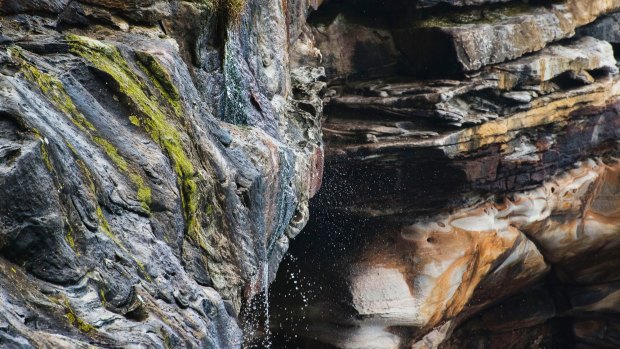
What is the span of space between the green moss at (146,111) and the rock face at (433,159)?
31.5 ft

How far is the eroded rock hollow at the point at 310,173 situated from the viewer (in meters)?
6.48

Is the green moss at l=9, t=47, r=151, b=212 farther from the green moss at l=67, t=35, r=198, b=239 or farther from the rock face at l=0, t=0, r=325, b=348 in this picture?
the green moss at l=67, t=35, r=198, b=239

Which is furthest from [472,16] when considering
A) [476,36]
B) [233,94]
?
[233,94]

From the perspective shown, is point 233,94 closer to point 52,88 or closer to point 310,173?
point 310,173

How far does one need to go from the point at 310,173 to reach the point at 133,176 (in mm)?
6120

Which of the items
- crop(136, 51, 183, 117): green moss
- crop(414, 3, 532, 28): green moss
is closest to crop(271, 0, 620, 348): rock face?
crop(414, 3, 532, 28): green moss

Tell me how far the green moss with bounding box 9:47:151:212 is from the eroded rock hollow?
0.08ft

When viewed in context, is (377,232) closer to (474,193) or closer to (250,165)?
(474,193)

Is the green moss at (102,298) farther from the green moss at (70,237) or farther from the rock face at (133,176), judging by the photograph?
the green moss at (70,237)

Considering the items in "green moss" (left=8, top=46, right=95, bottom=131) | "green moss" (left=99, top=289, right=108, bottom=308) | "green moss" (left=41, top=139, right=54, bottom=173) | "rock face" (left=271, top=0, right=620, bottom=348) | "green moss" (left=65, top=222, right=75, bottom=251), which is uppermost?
"green moss" (left=8, top=46, right=95, bottom=131)

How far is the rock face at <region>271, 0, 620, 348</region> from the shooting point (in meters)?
18.7

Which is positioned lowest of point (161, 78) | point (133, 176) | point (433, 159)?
point (433, 159)

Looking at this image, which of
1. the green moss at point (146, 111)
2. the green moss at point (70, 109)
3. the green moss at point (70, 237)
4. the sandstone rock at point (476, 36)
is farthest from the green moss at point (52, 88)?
the sandstone rock at point (476, 36)

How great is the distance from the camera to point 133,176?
7.54 meters
